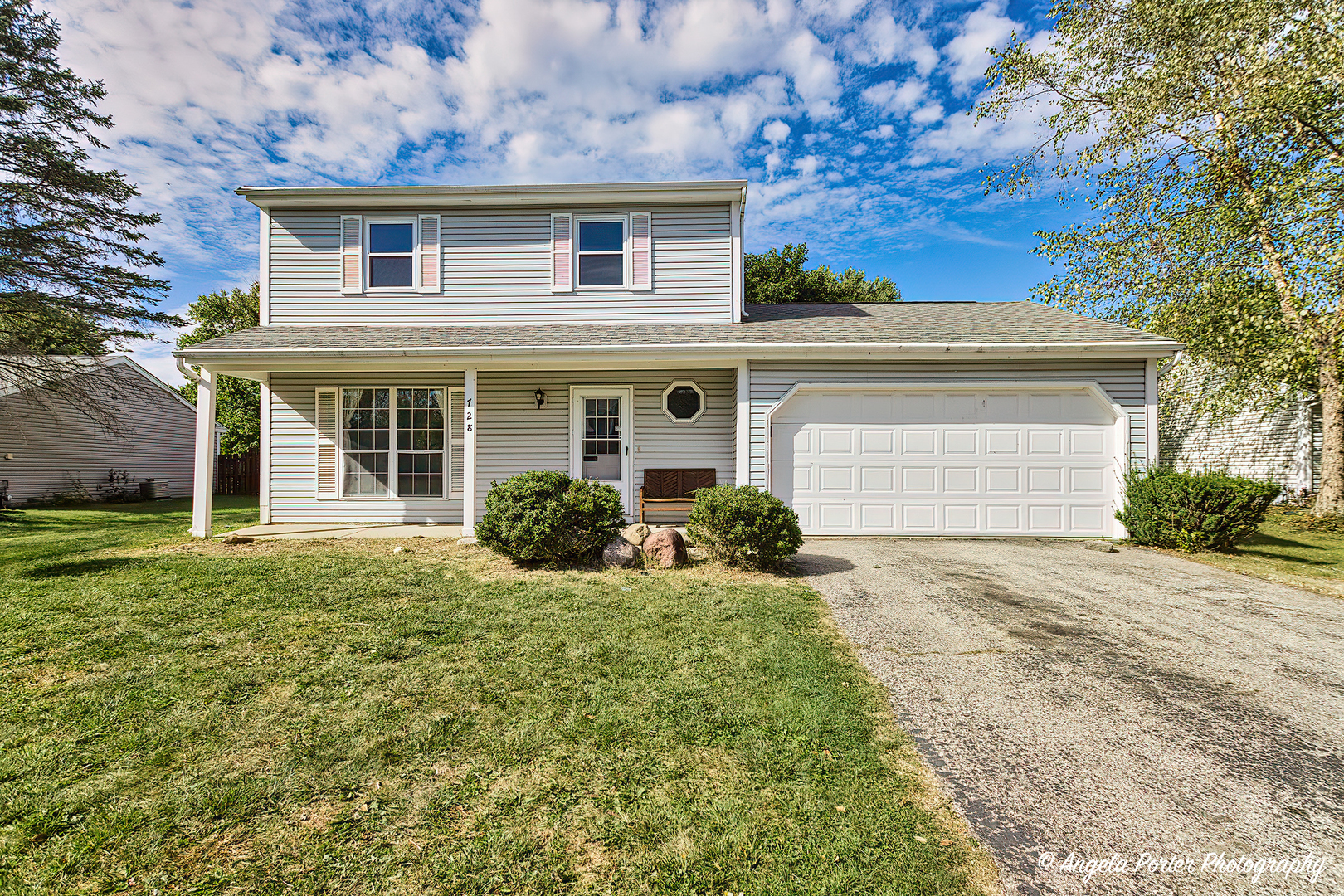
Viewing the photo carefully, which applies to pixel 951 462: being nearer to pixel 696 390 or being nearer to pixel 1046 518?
pixel 1046 518

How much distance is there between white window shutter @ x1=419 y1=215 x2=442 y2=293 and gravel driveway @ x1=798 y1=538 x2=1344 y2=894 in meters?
8.42

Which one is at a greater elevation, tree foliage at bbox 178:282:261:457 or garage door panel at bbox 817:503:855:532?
tree foliage at bbox 178:282:261:457

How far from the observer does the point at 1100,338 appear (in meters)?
7.92

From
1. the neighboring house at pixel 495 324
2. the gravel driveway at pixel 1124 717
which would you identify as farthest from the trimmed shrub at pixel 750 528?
the neighboring house at pixel 495 324

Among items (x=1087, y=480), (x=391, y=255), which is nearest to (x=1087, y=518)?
(x=1087, y=480)

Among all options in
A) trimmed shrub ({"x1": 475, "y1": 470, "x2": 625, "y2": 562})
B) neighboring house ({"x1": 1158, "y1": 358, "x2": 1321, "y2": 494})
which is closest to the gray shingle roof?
trimmed shrub ({"x1": 475, "y1": 470, "x2": 625, "y2": 562})

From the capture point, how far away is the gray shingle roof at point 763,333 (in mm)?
8055

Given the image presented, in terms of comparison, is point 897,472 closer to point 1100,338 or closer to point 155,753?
point 1100,338

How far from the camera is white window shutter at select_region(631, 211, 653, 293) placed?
957 cm

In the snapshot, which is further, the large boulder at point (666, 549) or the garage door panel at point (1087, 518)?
the garage door panel at point (1087, 518)

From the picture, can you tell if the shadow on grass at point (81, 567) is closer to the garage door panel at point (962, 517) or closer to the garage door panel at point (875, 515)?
the garage door panel at point (875, 515)

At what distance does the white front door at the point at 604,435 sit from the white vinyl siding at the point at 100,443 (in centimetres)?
1375

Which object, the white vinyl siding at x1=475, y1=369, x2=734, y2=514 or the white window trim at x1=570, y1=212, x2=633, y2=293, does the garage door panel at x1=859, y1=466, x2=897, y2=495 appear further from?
the white window trim at x1=570, y1=212, x2=633, y2=293

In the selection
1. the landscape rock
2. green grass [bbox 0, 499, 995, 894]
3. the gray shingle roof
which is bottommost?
green grass [bbox 0, 499, 995, 894]
